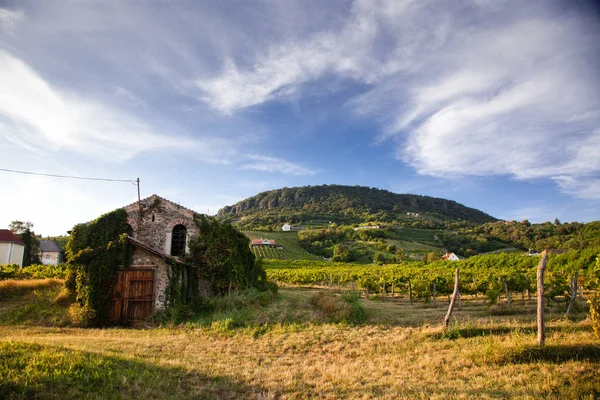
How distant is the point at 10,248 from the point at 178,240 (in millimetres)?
36915

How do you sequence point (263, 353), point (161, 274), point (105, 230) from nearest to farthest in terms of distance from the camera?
1. point (263, 353)
2. point (161, 274)
3. point (105, 230)

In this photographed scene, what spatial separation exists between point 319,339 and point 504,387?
560cm

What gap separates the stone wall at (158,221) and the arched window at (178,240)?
271 millimetres

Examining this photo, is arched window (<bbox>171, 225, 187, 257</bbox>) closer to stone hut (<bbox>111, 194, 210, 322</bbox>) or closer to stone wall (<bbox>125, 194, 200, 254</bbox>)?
stone hut (<bbox>111, 194, 210, 322</bbox>)

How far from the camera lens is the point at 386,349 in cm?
941

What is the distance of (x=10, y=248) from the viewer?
40.2m

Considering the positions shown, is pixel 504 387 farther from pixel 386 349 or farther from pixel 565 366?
pixel 386 349

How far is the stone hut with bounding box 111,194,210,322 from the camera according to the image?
1456 centimetres

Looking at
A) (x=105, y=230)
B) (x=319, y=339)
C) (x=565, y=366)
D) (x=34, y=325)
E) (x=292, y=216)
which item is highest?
(x=292, y=216)

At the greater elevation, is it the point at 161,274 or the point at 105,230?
the point at 105,230

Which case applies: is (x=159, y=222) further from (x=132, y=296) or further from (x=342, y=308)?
(x=342, y=308)

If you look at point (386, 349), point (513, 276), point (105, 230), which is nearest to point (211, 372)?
point (386, 349)

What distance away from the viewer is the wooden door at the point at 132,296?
1436cm

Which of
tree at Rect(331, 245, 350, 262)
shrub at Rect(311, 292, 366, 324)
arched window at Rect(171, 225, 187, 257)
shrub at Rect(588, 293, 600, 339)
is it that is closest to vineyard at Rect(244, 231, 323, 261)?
tree at Rect(331, 245, 350, 262)
